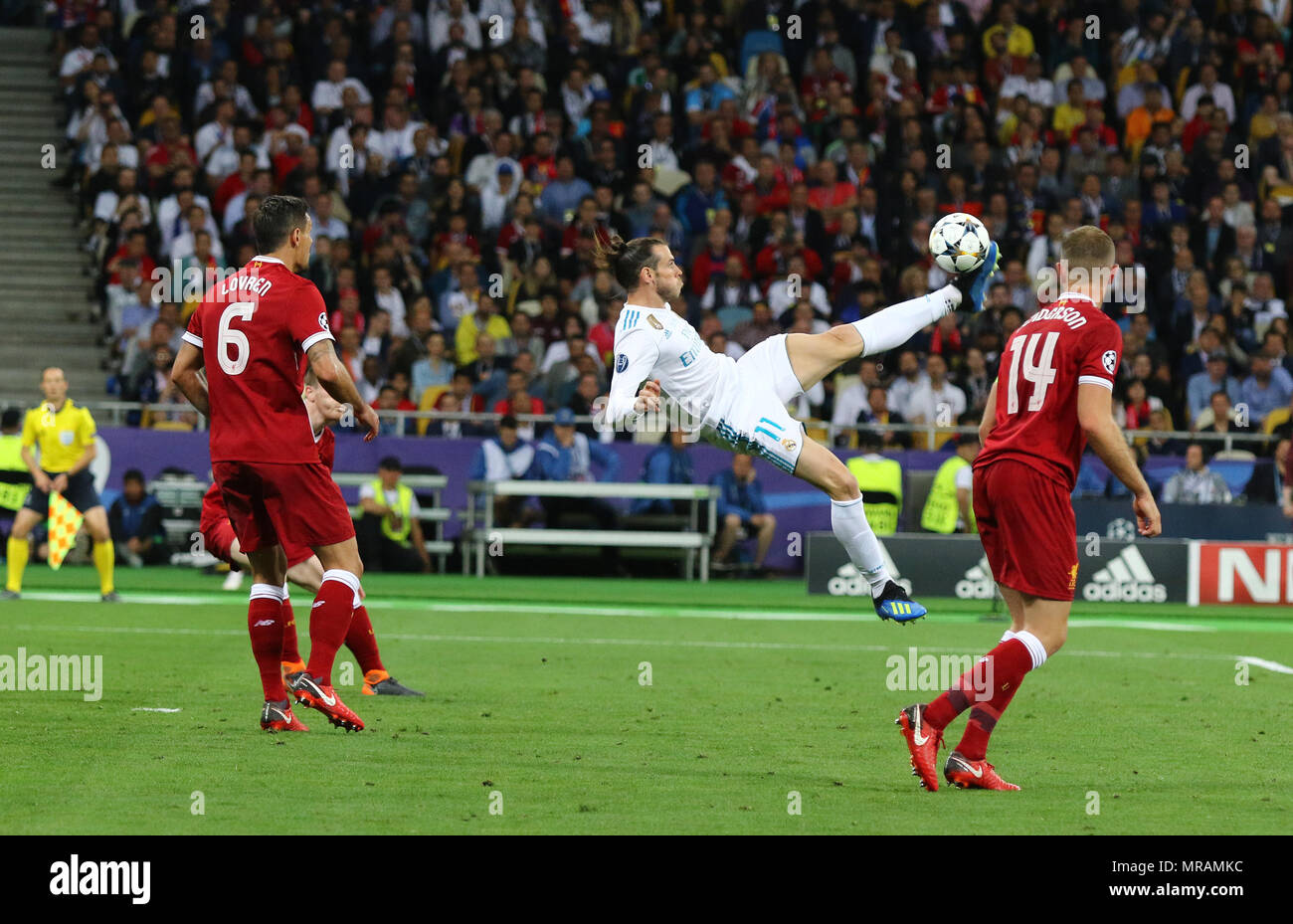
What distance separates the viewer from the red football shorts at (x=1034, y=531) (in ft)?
23.8

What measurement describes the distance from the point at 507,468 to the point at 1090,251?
14403mm

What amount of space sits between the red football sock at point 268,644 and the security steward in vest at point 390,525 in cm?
1164

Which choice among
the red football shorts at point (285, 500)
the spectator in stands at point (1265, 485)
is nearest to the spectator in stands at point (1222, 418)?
the spectator in stands at point (1265, 485)

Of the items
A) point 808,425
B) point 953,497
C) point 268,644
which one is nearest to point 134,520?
point 808,425

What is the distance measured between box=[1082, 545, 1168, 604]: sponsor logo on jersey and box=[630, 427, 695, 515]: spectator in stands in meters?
5.36

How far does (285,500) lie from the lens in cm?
828

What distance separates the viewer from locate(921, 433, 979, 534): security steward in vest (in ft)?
64.2

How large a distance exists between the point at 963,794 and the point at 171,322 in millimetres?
17142

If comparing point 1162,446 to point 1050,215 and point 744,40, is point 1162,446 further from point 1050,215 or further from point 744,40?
point 744,40

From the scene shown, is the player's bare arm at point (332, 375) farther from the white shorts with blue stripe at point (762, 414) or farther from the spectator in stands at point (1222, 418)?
the spectator in stands at point (1222, 418)

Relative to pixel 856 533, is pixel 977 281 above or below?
above

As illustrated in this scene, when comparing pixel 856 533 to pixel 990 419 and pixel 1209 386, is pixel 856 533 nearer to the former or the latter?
pixel 990 419

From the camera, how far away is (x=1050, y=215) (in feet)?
80.2

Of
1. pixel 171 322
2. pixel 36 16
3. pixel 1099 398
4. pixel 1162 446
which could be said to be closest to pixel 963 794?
pixel 1099 398
